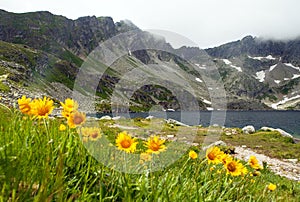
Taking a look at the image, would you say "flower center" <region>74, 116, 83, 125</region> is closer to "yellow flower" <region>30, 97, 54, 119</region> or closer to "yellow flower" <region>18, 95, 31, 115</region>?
"yellow flower" <region>30, 97, 54, 119</region>

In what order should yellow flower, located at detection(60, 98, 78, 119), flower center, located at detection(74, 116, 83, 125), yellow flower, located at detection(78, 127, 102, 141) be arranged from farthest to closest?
yellow flower, located at detection(78, 127, 102, 141) → yellow flower, located at detection(60, 98, 78, 119) → flower center, located at detection(74, 116, 83, 125)

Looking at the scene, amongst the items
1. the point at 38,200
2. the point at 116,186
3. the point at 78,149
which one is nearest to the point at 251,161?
the point at 116,186

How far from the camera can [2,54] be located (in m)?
194

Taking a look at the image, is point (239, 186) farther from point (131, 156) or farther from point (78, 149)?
point (78, 149)

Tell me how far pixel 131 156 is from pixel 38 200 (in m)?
2.96

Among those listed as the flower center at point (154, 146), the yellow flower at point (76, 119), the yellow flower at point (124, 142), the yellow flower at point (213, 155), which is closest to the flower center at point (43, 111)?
the yellow flower at point (76, 119)

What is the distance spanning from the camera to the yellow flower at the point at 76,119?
9.59ft

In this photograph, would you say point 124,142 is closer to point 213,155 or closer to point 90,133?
point 90,133

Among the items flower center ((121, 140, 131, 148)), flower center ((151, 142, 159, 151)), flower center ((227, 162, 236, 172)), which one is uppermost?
flower center ((121, 140, 131, 148))

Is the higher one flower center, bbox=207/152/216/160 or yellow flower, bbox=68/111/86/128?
yellow flower, bbox=68/111/86/128

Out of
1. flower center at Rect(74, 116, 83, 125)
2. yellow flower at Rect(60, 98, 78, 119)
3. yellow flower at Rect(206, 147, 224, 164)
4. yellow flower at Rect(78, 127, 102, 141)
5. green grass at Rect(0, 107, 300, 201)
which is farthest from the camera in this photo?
yellow flower at Rect(206, 147, 224, 164)

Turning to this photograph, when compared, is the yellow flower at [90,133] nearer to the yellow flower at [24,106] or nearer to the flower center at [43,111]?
the flower center at [43,111]

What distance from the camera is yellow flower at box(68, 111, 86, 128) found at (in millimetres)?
2923

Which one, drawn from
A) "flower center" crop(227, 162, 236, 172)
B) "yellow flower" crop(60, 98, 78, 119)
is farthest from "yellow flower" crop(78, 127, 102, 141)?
"flower center" crop(227, 162, 236, 172)
